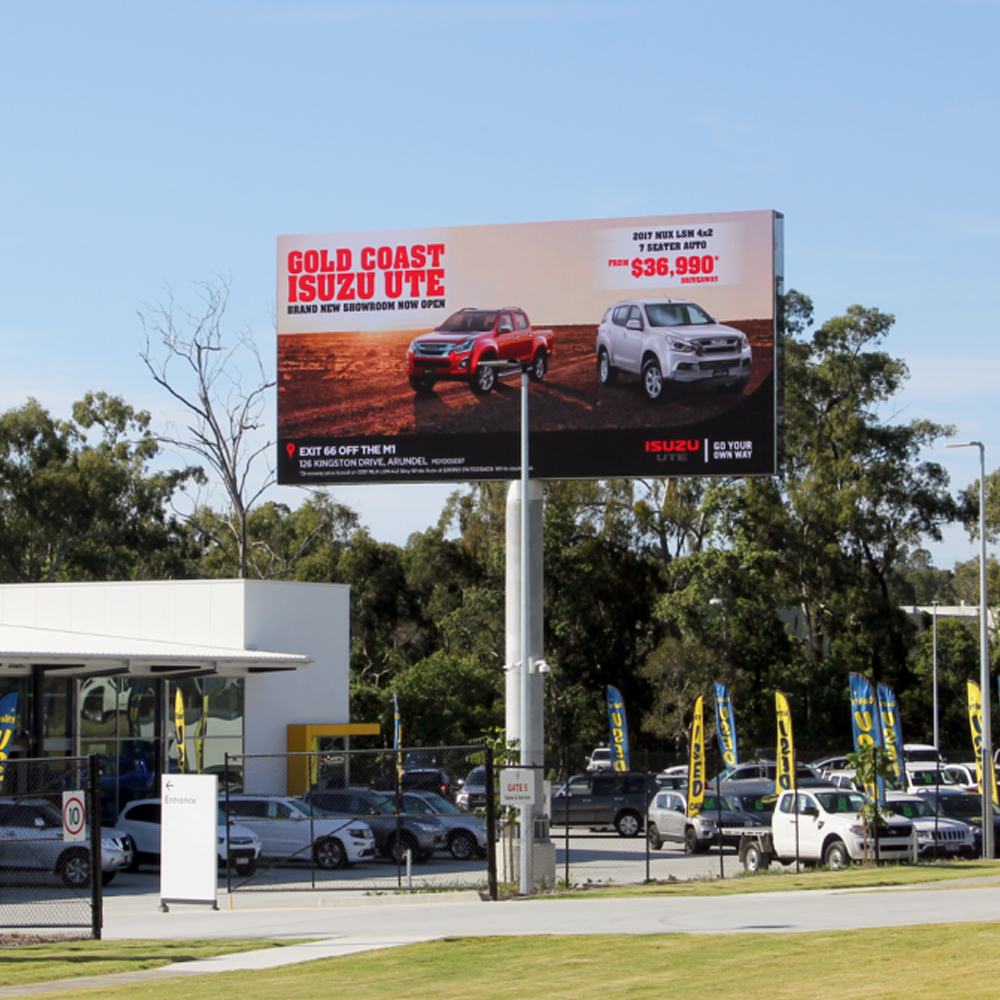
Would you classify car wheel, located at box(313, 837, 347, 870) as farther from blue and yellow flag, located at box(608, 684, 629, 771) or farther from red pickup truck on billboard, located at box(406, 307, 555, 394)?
blue and yellow flag, located at box(608, 684, 629, 771)

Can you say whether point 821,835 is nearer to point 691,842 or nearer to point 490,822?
point 691,842

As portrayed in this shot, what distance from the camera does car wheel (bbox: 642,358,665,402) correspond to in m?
27.6

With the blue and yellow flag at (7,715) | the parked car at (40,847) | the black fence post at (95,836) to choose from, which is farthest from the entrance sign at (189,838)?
the blue and yellow flag at (7,715)

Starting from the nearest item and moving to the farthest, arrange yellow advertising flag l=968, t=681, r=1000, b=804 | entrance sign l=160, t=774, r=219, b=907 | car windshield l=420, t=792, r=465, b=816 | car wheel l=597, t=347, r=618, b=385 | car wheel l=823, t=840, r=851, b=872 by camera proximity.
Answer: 1. entrance sign l=160, t=774, r=219, b=907
2. car wheel l=823, t=840, r=851, b=872
3. car wheel l=597, t=347, r=618, b=385
4. car windshield l=420, t=792, r=465, b=816
5. yellow advertising flag l=968, t=681, r=1000, b=804

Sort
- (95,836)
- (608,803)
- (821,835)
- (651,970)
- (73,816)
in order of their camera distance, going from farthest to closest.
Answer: (608,803)
(821,835)
(73,816)
(95,836)
(651,970)

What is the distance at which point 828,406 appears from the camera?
63000 mm

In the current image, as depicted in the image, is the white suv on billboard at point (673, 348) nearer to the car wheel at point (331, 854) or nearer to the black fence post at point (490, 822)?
the black fence post at point (490, 822)

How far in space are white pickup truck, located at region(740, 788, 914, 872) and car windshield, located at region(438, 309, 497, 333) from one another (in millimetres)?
10917

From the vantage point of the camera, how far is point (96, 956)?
49.4 feet

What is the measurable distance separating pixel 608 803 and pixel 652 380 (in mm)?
16466

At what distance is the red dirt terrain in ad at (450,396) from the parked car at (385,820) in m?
7.23

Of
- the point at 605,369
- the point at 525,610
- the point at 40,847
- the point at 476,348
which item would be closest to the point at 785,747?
the point at 525,610

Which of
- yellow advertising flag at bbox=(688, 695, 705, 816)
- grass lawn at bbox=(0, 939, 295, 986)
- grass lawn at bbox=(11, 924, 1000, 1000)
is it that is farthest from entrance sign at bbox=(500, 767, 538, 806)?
yellow advertising flag at bbox=(688, 695, 705, 816)

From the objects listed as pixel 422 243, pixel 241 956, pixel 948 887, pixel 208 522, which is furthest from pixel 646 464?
pixel 208 522
